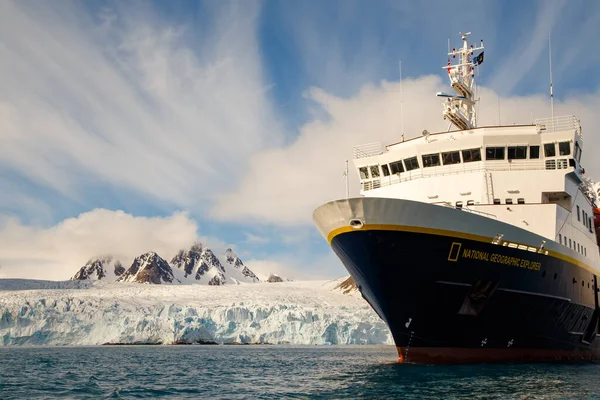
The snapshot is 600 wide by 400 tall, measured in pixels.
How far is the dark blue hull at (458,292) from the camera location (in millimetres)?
18141

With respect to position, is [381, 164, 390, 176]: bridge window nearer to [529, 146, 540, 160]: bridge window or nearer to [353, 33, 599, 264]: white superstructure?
[353, 33, 599, 264]: white superstructure

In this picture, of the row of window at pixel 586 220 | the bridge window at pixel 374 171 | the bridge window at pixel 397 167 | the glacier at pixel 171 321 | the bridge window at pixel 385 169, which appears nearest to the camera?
the row of window at pixel 586 220

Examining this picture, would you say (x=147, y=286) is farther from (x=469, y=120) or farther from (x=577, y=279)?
(x=577, y=279)

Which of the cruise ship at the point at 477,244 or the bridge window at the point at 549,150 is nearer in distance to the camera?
the cruise ship at the point at 477,244

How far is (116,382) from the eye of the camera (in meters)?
19.2

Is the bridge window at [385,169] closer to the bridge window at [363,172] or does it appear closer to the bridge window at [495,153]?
the bridge window at [363,172]

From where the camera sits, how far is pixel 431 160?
2361 cm

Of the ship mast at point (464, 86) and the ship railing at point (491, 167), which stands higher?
the ship mast at point (464, 86)

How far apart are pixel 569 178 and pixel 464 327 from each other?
8.68 m

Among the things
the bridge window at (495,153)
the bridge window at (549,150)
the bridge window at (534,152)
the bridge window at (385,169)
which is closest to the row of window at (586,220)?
the bridge window at (549,150)

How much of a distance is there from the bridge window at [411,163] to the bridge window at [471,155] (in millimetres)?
2063

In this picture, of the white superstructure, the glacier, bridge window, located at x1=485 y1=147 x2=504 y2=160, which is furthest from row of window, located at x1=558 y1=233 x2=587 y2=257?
the glacier

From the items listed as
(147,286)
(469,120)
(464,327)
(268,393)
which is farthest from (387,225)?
(147,286)

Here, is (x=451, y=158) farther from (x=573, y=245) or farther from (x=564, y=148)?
(x=573, y=245)
